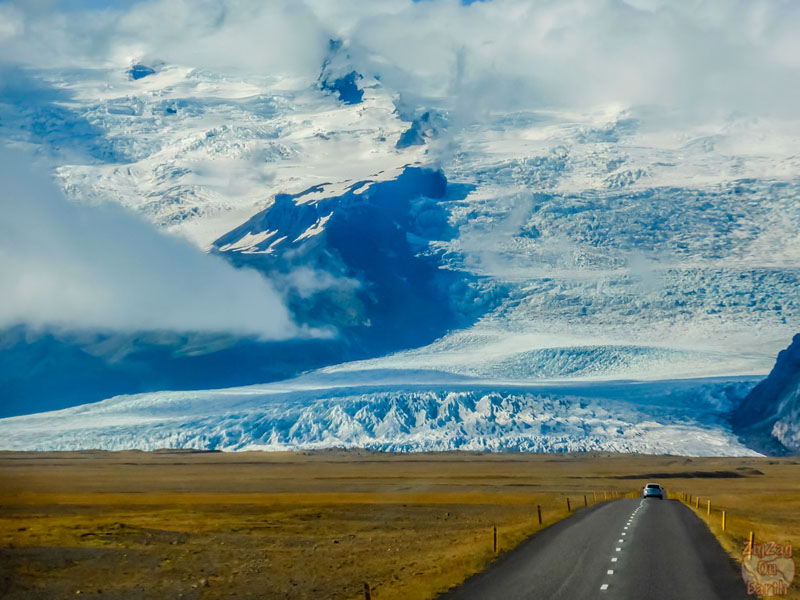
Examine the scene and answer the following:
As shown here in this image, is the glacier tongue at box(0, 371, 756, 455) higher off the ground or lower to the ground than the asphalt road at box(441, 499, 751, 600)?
higher

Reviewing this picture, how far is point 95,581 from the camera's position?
31109 millimetres

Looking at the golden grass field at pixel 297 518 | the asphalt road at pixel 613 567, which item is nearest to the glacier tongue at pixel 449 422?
the golden grass field at pixel 297 518

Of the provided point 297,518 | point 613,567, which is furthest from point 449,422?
point 613,567

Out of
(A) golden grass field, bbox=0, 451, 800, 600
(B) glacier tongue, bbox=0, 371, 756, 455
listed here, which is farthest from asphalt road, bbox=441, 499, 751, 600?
Result: (B) glacier tongue, bbox=0, 371, 756, 455

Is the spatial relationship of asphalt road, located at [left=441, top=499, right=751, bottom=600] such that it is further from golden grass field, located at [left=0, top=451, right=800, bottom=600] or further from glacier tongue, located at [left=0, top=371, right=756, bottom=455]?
glacier tongue, located at [left=0, top=371, right=756, bottom=455]

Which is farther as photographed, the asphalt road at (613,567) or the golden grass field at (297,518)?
the golden grass field at (297,518)

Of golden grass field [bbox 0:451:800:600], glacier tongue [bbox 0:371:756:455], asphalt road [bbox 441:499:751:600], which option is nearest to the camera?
asphalt road [bbox 441:499:751:600]

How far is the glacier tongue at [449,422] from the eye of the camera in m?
132

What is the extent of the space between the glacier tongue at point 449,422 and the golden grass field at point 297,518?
28.3 feet

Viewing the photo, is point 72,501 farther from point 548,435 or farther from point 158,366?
point 158,366

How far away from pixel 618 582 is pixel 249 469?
89.9 meters

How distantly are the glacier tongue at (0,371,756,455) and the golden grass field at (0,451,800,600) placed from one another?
28.3 feet

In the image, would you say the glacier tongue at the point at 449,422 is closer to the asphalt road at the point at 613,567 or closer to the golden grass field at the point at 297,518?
the golden grass field at the point at 297,518

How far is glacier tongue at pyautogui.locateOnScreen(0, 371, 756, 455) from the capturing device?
132 metres
